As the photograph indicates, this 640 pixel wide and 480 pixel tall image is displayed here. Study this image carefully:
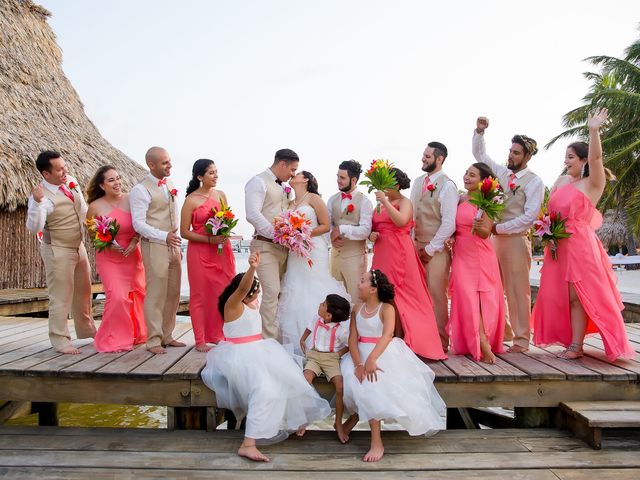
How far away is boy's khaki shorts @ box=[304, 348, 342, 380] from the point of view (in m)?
4.75

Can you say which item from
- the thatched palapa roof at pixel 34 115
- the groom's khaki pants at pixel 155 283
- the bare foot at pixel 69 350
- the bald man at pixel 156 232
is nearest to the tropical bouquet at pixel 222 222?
the bald man at pixel 156 232

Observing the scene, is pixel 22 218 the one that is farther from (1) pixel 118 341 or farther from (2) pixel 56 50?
(1) pixel 118 341

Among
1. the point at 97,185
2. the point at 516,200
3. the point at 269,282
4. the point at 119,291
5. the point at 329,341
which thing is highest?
the point at 97,185

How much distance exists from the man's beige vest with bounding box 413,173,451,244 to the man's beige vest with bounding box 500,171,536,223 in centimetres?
71

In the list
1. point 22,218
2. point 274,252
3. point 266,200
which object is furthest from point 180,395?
point 22,218

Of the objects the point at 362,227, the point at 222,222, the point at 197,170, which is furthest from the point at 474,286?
the point at 197,170

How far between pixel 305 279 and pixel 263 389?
5.59 ft

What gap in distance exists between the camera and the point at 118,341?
5.84 m

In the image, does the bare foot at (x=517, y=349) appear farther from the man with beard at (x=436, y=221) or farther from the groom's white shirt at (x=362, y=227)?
the groom's white shirt at (x=362, y=227)

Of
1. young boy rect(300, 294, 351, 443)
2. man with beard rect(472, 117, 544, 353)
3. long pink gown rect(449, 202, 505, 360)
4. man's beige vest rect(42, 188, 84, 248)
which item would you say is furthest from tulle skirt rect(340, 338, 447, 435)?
man's beige vest rect(42, 188, 84, 248)

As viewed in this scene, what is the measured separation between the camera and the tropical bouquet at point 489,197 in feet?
17.2

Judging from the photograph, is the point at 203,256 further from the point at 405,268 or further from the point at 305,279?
the point at 405,268

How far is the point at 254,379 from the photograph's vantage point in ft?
14.5

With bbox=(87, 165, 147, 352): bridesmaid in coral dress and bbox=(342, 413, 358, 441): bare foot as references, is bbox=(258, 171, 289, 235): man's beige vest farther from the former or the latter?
bbox=(342, 413, 358, 441): bare foot
